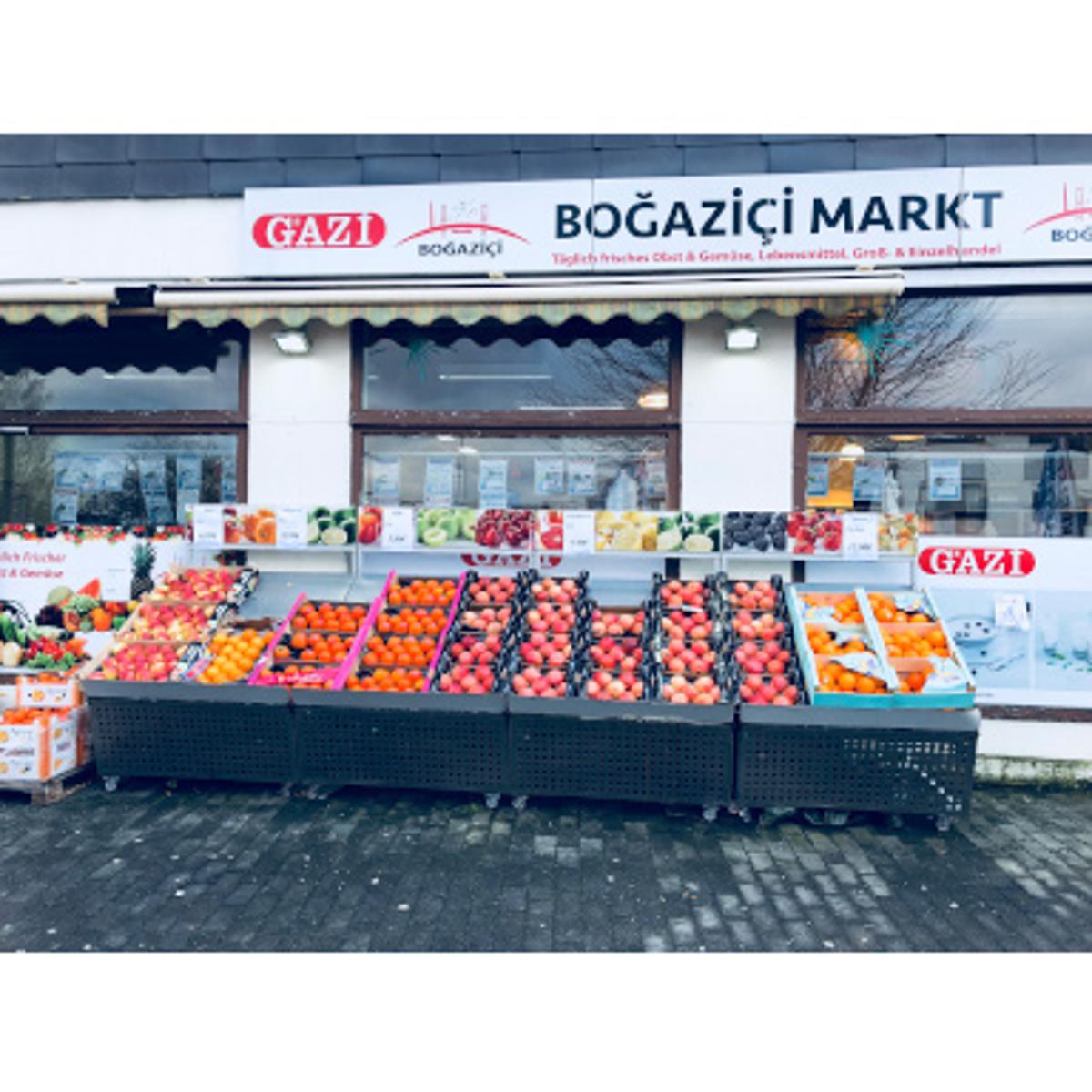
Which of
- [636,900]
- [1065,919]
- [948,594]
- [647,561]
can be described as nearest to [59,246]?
[647,561]

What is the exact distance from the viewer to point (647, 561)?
6.05 meters

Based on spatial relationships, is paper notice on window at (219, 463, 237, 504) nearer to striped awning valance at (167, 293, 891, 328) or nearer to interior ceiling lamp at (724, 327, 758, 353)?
striped awning valance at (167, 293, 891, 328)

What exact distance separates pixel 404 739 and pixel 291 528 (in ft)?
7.36

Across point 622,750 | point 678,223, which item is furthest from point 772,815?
point 678,223

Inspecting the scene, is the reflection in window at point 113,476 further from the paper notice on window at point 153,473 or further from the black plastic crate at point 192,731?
the black plastic crate at point 192,731

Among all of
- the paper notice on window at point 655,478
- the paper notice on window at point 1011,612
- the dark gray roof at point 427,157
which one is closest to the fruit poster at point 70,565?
the dark gray roof at point 427,157

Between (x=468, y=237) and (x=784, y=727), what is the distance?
4.82 meters

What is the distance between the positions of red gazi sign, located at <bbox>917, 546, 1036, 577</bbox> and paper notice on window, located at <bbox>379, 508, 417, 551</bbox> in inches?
168

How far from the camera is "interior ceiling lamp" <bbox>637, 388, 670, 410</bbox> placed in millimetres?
6082

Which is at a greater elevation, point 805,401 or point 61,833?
point 805,401

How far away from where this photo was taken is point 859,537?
215 inches

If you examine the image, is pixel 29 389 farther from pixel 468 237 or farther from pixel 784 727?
pixel 784 727

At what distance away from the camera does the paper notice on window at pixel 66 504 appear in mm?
6676

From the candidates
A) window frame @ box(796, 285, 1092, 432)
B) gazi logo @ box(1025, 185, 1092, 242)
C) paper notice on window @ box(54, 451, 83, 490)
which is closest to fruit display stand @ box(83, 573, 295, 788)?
paper notice on window @ box(54, 451, 83, 490)
